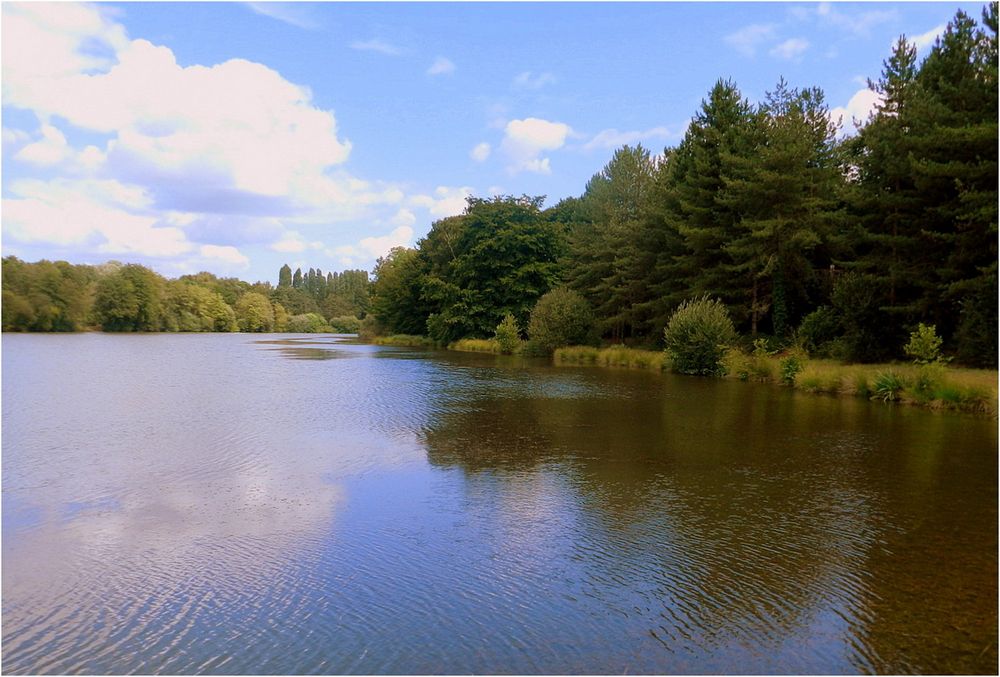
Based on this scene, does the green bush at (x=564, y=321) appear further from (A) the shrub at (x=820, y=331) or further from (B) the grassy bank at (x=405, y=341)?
(B) the grassy bank at (x=405, y=341)

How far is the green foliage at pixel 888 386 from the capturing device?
62.4 feet

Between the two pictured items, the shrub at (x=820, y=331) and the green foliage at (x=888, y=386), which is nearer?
the green foliage at (x=888, y=386)

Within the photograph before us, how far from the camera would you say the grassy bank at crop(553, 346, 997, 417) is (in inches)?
663

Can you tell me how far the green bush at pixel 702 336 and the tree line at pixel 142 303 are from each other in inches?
2404

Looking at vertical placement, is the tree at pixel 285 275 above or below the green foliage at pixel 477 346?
above

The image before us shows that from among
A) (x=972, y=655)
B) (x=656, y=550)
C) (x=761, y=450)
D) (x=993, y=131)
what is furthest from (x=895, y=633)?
(x=993, y=131)

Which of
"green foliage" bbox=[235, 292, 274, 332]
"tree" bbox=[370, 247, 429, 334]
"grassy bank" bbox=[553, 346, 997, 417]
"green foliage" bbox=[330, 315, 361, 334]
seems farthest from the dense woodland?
"green foliage" bbox=[235, 292, 274, 332]

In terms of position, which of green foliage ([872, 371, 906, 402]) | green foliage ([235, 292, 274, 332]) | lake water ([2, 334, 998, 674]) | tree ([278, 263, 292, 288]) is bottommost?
lake water ([2, 334, 998, 674])

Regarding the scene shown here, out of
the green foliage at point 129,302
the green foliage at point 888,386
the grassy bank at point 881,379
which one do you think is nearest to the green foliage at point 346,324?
the green foliage at point 129,302

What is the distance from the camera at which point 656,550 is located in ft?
22.0

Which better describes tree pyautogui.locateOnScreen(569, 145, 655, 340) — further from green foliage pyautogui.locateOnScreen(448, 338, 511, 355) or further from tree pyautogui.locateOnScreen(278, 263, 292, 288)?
tree pyautogui.locateOnScreen(278, 263, 292, 288)

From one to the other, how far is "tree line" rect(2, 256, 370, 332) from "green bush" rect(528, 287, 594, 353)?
48.2 m

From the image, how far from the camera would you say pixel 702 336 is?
2773cm

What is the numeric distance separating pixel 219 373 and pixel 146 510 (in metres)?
21.9
